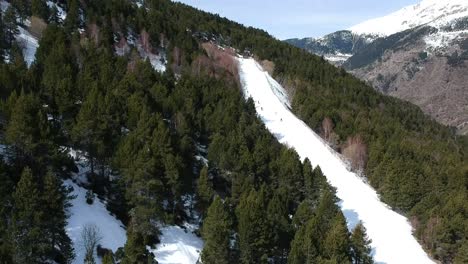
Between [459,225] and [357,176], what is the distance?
84.5 ft

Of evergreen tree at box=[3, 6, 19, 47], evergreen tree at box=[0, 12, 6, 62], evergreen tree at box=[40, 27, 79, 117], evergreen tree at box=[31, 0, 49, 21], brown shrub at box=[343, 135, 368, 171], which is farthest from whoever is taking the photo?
evergreen tree at box=[31, 0, 49, 21]

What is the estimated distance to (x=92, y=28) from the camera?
9600 centimetres

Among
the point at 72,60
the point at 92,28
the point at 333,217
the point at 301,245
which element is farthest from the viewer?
the point at 92,28

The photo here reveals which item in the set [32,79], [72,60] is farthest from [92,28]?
[32,79]

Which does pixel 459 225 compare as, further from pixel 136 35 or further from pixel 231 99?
pixel 136 35

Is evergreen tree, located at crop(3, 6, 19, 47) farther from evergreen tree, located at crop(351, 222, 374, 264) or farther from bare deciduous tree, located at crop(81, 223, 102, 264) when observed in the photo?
evergreen tree, located at crop(351, 222, 374, 264)

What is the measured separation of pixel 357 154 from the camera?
84.5 metres

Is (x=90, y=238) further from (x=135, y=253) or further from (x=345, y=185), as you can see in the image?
(x=345, y=185)

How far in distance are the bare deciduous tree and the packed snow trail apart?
1437 inches

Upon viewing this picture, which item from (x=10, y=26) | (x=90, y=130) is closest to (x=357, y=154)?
(x=90, y=130)

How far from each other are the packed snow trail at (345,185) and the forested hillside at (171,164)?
253 centimetres

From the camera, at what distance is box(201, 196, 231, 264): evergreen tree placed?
4194 cm

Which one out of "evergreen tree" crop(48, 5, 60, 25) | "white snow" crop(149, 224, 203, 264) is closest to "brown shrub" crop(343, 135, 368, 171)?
"white snow" crop(149, 224, 203, 264)

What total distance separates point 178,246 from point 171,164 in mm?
8774
